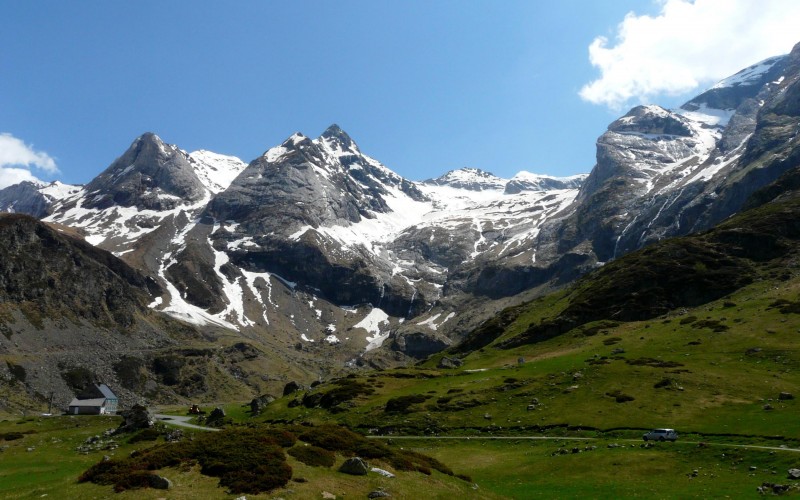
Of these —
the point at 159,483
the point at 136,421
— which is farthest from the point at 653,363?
the point at 159,483

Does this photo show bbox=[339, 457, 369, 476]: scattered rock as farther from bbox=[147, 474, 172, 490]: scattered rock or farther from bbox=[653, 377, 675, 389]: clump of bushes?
bbox=[653, 377, 675, 389]: clump of bushes

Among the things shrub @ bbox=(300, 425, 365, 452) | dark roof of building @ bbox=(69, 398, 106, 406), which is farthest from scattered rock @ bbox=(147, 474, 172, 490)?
dark roof of building @ bbox=(69, 398, 106, 406)

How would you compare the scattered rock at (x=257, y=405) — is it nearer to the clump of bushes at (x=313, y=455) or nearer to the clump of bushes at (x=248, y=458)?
the clump of bushes at (x=248, y=458)

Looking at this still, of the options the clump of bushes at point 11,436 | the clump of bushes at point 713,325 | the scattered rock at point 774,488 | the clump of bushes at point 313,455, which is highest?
the clump of bushes at point 713,325

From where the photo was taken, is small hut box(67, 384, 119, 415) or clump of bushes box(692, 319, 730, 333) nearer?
clump of bushes box(692, 319, 730, 333)

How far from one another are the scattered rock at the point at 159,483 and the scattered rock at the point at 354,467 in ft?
32.1

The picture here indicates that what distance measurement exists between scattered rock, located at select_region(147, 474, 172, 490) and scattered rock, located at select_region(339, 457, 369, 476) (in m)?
9.77

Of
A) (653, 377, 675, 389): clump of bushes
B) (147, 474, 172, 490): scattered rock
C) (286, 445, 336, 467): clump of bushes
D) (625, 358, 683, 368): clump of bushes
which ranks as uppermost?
(147, 474, 172, 490): scattered rock

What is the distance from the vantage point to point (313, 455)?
33.2 meters

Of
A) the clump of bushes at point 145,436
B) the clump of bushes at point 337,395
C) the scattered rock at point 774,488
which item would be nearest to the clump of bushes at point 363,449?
the scattered rock at point 774,488

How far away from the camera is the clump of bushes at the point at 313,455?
3231cm

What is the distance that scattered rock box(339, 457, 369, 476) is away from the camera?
3222cm

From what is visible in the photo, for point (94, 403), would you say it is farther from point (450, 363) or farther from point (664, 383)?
point (664, 383)

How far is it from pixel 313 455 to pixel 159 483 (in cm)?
936
